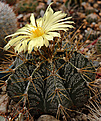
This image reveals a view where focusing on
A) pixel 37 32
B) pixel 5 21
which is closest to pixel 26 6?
pixel 5 21

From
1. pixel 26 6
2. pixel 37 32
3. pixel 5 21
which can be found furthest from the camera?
pixel 26 6

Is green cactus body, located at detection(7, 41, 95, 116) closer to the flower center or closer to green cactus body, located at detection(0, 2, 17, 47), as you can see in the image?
the flower center

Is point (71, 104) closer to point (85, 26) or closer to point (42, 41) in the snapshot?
point (42, 41)

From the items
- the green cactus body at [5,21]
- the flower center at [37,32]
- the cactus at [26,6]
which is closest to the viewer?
the flower center at [37,32]

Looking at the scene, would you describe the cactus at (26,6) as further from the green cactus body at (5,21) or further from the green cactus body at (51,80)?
the green cactus body at (51,80)

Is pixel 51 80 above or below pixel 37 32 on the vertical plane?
below

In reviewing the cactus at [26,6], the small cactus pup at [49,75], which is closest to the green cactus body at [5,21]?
the small cactus pup at [49,75]

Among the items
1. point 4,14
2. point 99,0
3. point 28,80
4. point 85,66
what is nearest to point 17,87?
point 28,80

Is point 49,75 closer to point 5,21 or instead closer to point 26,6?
point 5,21
